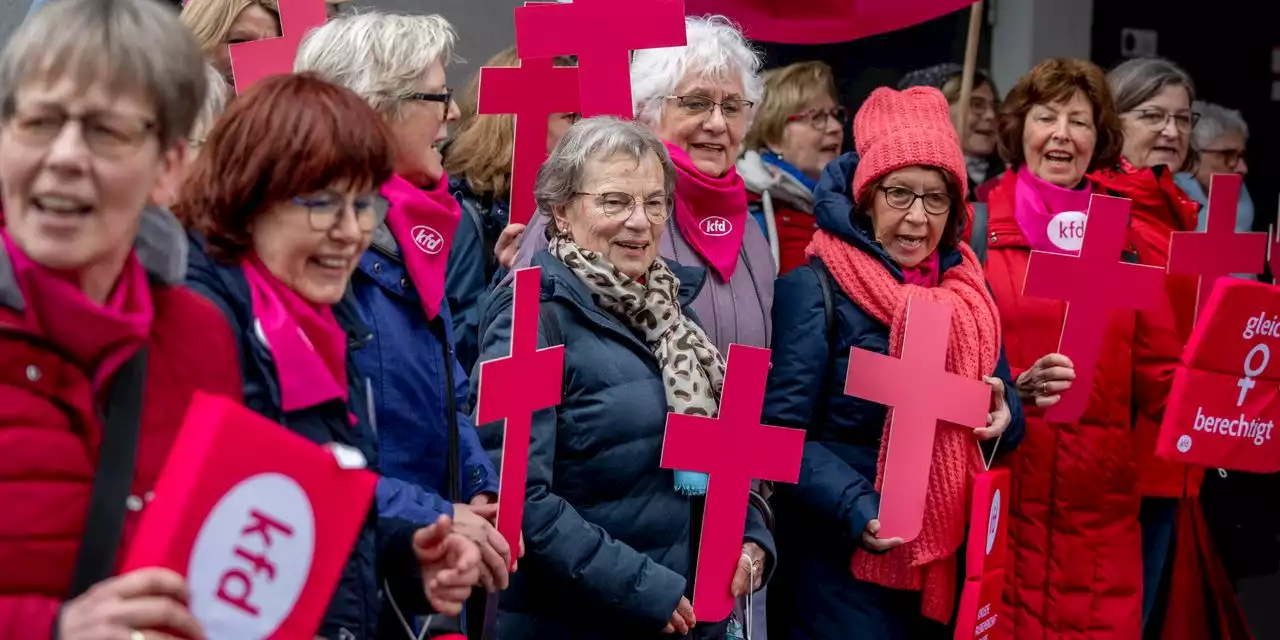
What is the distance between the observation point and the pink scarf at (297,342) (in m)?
1.89

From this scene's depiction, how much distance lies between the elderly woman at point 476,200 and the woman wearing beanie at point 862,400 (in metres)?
0.70

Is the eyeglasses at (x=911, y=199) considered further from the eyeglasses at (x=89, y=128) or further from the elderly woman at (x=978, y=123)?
the eyeglasses at (x=89, y=128)

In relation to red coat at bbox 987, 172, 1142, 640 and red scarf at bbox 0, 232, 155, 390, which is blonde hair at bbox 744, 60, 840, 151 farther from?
red scarf at bbox 0, 232, 155, 390

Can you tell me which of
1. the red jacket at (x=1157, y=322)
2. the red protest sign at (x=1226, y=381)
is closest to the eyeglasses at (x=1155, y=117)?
Result: the red jacket at (x=1157, y=322)

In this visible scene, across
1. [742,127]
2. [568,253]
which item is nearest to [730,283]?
[742,127]

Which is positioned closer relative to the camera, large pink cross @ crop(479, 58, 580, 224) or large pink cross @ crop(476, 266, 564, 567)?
large pink cross @ crop(476, 266, 564, 567)

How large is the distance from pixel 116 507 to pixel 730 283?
2.00m

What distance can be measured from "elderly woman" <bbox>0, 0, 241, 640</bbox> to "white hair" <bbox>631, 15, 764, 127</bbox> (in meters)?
1.95

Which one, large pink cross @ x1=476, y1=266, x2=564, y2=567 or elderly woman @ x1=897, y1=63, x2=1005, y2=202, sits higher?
elderly woman @ x1=897, y1=63, x2=1005, y2=202

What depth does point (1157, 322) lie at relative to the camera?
4.02 meters

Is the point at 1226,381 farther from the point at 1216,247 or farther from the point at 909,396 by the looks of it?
the point at 909,396

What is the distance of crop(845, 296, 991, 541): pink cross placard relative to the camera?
322 cm

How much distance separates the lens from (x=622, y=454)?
279 cm

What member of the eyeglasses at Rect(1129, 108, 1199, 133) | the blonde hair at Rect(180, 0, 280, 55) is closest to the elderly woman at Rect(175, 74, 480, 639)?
the blonde hair at Rect(180, 0, 280, 55)
